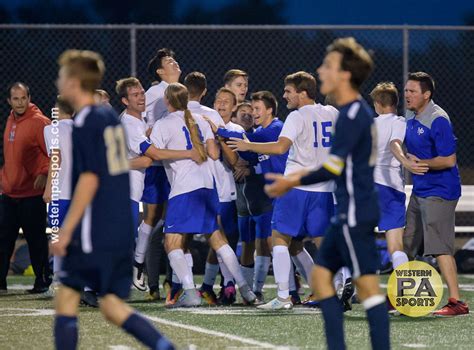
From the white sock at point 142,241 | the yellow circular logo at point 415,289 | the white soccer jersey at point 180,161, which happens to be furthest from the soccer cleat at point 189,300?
the yellow circular logo at point 415,289

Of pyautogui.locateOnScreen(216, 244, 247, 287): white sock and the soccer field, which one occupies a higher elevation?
pyautogui.locateOnScreen(216, 244, 247, 287): white sock

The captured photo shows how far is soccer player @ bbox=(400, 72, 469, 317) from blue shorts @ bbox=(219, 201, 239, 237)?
1.96 metres

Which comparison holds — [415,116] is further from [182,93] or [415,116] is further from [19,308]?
[19,308]

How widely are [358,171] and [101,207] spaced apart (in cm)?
141

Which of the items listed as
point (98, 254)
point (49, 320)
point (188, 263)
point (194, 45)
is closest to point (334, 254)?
point (98, 254)

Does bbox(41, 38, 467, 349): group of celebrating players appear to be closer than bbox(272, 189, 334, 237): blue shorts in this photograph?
Yes

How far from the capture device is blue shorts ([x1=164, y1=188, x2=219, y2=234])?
409 inches

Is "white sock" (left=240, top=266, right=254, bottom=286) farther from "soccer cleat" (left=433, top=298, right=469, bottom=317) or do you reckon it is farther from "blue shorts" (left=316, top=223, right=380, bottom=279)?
"blue shorts" (left=316, top=223, right=380, bottom=279)

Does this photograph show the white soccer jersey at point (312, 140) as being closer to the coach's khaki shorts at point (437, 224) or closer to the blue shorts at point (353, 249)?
the coach's khaki shorts at point (437, 224)

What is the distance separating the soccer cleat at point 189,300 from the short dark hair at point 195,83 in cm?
185

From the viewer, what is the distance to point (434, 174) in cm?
1011

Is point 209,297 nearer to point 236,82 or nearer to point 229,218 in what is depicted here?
point 229,218

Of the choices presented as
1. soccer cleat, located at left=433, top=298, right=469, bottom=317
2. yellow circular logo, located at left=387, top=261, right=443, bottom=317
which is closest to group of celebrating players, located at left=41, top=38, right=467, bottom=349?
yellow circular logo, located at left=387, top=261, right=443, bottom=317

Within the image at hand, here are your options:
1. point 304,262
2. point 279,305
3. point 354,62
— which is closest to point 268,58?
point 304,262
